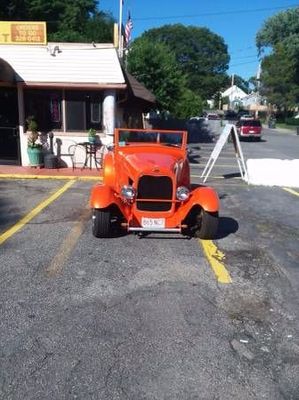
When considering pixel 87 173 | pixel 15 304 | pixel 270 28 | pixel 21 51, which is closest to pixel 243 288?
pixel 15 304

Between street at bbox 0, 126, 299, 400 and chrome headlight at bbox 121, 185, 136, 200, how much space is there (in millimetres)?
693

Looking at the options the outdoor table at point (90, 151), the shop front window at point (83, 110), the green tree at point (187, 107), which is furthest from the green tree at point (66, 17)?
the outdoor table at point (90, 151)

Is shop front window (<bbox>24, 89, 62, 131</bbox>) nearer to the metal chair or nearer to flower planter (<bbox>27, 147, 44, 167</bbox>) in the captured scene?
the metal chair

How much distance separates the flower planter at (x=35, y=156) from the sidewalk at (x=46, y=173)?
17 cm

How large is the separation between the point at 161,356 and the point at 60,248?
3.06 m

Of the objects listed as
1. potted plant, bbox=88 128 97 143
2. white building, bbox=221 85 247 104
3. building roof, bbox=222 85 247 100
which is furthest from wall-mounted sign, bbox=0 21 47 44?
building roof, bbox=222 85 247 100

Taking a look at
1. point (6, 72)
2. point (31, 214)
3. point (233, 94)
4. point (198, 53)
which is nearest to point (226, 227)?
point (31, 214)

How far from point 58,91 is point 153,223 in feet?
27.9

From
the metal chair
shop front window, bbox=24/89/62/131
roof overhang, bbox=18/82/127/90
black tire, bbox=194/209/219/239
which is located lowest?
black tire, bbox=194/209/219/239

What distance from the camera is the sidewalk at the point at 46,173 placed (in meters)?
12.7

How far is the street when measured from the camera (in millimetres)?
3580

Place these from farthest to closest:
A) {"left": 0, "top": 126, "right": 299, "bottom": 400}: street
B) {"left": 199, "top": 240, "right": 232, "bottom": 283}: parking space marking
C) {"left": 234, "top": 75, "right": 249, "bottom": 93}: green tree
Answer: {"left": 234, "top": 75, "right": 249, "bottom": 93}: green tree < {"left": 199, "top": 240, "right": 232, "bottom": 283}: parking space marking < {"left": 0, "top": 126, "right": 299, "bottom": 400}: street

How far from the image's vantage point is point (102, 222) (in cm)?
682

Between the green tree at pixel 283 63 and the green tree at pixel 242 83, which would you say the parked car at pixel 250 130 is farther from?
the green tree at pixel 242 83
